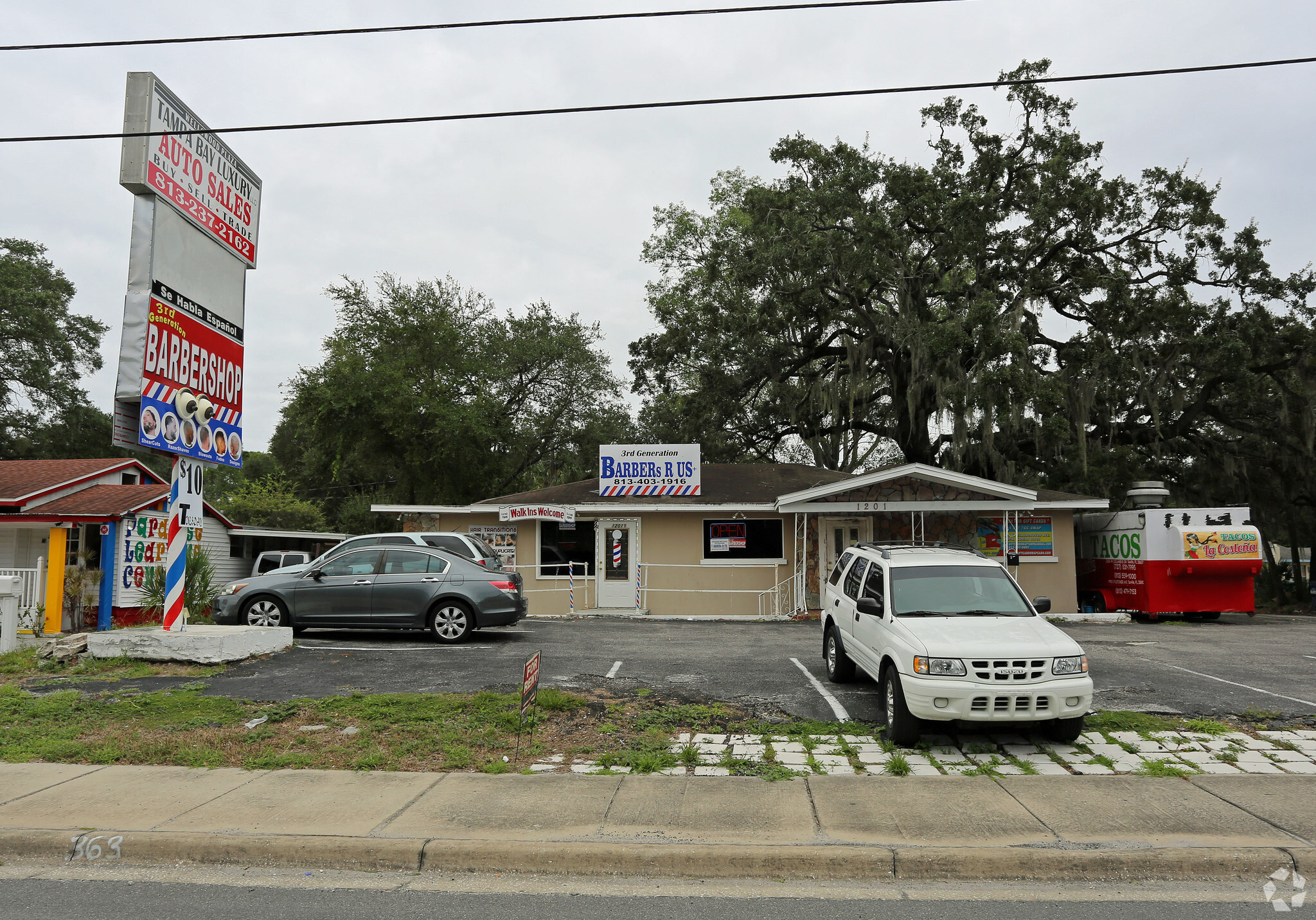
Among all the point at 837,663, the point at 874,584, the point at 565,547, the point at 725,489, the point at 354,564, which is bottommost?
the point at 837,663

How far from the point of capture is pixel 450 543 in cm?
1606

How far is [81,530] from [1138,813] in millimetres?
20997

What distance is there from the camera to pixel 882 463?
43.6m

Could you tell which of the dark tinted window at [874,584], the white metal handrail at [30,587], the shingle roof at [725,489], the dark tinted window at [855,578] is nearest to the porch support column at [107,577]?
A: the white metal handrail at [30,587]

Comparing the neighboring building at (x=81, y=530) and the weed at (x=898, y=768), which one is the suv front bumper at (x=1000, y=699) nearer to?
the weed at (x=898, y=768)

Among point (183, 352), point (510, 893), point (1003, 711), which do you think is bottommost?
point (510, 893)

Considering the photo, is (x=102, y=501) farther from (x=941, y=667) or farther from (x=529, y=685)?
(x=941, y=667)

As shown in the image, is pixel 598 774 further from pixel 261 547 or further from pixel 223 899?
pixel 261 547

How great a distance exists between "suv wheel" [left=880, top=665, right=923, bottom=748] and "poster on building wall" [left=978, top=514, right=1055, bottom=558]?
13969 mm

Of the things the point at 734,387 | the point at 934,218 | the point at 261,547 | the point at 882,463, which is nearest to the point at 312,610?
the point at 734,387

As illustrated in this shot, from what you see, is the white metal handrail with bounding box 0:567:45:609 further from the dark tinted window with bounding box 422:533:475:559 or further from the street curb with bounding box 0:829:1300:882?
the street curb with bounding box 0:829:1300:882

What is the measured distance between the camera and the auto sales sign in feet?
34.3

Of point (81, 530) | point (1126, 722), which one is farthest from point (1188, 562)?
point (81, 530)

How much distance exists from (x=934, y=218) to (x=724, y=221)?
16.4m
